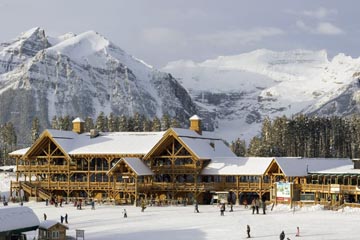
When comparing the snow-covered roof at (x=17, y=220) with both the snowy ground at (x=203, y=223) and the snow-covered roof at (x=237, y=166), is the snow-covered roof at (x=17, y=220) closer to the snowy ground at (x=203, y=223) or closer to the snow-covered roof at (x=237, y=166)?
the snowy ground at (x=203, y=223)

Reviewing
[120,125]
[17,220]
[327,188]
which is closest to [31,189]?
[327,188]

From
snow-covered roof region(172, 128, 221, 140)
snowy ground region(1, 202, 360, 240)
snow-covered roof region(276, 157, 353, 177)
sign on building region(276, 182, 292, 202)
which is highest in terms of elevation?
snow-covered roof region(172, 128, 221, 140)

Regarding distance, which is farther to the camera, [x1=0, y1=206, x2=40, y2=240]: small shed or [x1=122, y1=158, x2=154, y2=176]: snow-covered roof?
[x1=122, y1=158, x2=154, y2=176]: snow-covered roof

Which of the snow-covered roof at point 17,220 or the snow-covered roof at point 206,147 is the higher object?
the snow-covered roof at point 206,147

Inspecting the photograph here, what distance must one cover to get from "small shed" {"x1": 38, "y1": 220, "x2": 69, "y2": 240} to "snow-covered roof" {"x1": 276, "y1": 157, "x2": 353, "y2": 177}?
32932 mm

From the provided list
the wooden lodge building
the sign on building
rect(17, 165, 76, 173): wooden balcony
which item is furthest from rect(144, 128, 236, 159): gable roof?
the sign on building

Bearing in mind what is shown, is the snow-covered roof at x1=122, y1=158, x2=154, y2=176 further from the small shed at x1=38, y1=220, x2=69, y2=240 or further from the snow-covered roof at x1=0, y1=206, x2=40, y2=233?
the snow-covered roof at x1=0, y1=206, x2=40, y2=233

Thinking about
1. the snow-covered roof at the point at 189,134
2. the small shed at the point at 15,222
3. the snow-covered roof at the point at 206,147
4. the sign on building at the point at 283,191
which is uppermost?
the snow-covered roof at the point at 189,134

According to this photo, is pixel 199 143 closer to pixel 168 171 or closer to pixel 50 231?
pixel 168 171

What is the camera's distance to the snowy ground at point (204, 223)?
156 ft

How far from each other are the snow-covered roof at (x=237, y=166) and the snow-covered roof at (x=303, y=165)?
8.04 feet

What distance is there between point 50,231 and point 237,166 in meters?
36.7

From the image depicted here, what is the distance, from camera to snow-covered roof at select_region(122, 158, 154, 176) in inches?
2970

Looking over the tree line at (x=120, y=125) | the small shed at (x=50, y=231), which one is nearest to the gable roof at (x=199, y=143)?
the small shed at (x=50, y=231)
